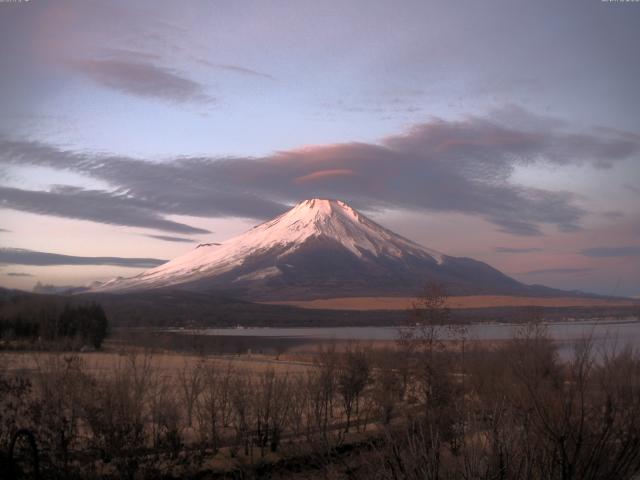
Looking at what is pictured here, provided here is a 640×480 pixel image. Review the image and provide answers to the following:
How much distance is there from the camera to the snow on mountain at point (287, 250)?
16960 cm

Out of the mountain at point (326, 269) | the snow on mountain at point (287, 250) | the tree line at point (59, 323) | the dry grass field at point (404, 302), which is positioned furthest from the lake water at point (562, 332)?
the snow on mountain at point (287, 250)

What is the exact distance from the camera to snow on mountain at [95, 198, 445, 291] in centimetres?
16960

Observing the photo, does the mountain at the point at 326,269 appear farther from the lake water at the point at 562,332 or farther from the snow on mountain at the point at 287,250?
the lake water at the point at 562,332

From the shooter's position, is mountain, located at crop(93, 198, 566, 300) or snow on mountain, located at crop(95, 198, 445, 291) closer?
mountain, located at crop(93, 198, 566, 300)

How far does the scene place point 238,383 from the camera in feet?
49.0

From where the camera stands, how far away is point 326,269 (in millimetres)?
163500

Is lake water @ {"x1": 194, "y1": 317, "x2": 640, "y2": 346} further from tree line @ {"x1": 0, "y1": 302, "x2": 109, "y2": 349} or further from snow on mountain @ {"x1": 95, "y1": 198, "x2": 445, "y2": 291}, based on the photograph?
snow on mountain @ {"x1": 95, "y1": 198, "x2": 445, "y2": 291}

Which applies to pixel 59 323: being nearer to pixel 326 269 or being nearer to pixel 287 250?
pixel 326 269

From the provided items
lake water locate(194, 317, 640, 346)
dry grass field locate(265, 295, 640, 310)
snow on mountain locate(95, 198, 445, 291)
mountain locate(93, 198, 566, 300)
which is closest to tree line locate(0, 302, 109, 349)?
lake water locate(194, 317, 640, 346)

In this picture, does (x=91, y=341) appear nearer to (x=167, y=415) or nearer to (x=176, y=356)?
(x=176, y=356)

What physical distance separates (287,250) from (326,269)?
18.0 m

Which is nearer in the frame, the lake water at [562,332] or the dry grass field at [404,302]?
the lake water at [562,332]

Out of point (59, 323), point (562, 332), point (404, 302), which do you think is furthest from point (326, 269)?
point (59, 323)

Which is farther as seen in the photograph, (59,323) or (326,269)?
(326,269)
